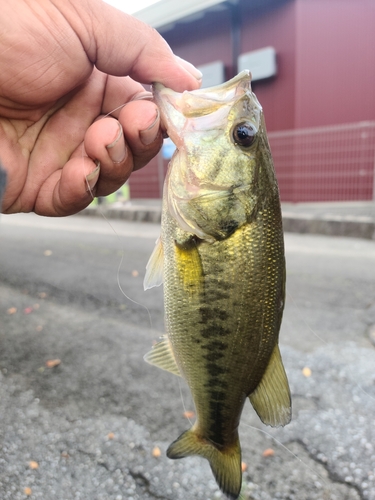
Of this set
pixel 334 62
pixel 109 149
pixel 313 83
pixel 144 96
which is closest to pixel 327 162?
pixel 313 83

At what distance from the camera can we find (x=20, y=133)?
2.07 meters

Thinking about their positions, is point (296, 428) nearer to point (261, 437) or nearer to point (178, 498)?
point (261, 437)

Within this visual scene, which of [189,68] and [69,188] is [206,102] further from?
[69,188]

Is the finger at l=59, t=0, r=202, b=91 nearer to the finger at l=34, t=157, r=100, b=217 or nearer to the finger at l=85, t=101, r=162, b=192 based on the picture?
the finger at l=85, t=101, r=162, b=192

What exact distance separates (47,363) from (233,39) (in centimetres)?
1057

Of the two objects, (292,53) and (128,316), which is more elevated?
(292,53)

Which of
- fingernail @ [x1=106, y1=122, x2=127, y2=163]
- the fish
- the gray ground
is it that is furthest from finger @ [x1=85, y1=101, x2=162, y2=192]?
the gray ground

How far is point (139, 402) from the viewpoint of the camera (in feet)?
10.6

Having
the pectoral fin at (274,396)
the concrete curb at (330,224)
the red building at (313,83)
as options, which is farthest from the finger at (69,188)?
the red building at (313,83)

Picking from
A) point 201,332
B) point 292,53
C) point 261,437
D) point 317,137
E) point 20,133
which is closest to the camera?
point 201,332

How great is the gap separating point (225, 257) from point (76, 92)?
1159 mm

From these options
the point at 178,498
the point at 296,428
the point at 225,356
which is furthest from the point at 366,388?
the point at 225,356

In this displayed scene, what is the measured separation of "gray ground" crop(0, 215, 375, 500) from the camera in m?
2.53

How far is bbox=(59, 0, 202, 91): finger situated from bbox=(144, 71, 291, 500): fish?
26 centimetres
